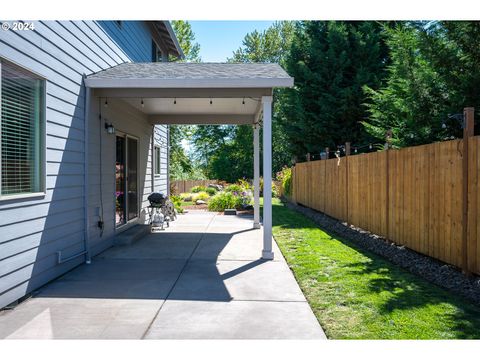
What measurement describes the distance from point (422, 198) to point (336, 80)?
38.8ft

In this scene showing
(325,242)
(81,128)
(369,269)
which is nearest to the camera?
(369,269)

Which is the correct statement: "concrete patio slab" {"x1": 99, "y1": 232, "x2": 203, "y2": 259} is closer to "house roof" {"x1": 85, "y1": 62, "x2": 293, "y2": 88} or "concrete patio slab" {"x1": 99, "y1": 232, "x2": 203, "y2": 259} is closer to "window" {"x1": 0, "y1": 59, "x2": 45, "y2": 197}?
"window" {"x1": 0, "y1": 59, "x2": 45, "y2": 197}

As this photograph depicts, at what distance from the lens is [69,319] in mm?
3908

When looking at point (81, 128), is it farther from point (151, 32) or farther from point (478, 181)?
point (151, 32)

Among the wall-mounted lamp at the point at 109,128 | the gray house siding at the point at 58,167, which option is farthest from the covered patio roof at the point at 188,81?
the wall-mounted lamp at the point at 109,128

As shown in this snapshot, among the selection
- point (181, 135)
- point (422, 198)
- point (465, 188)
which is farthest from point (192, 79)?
point (181, 135)

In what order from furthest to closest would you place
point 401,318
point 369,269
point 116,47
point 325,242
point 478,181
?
point 116,47 → point 325,242 → point 369,269 → point 478,181 → point 401,318

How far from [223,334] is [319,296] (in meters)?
1.45

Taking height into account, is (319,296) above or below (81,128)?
below

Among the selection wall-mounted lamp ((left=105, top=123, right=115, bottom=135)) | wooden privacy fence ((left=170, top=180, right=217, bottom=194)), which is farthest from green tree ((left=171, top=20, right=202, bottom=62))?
wall-mounted lamp ((left=105, top=123, right=115, bottom=135))

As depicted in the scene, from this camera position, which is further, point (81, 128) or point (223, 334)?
point (81, 128)

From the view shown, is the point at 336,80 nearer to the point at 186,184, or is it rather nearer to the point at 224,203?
the point at 224,203

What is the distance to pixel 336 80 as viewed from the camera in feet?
55.5
